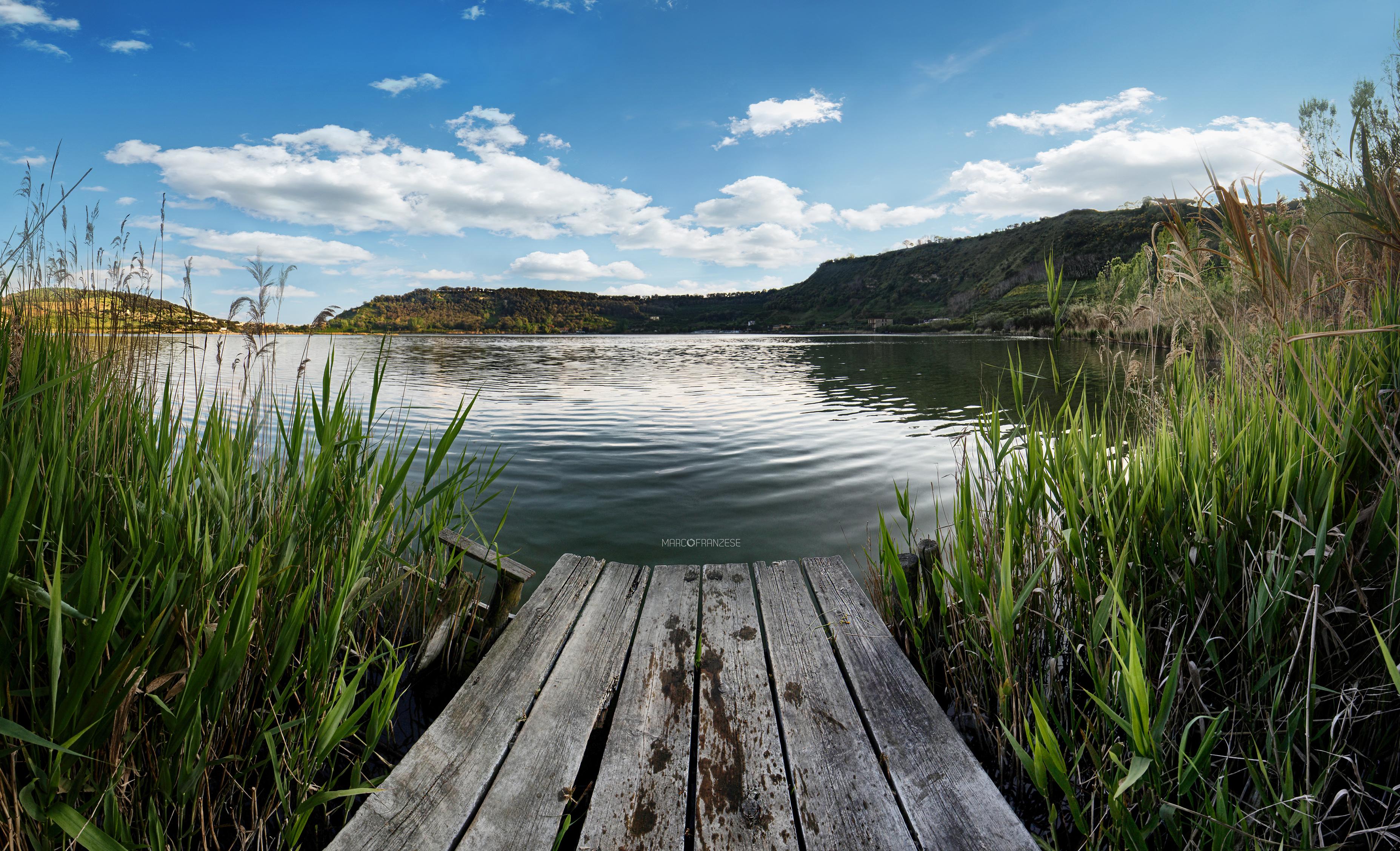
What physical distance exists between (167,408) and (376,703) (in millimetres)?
1579

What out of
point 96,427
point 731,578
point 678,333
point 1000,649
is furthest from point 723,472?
point 678,333

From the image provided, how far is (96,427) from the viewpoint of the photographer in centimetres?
221

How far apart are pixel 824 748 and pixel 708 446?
7055 millimetres

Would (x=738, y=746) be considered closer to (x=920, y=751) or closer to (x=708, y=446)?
(x=920, y=751)

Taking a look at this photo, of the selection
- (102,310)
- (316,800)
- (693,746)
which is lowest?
(693,746)

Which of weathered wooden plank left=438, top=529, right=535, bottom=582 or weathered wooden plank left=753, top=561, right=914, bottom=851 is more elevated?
weathered wooden plank left=438, top=529, right=535, bottom=582

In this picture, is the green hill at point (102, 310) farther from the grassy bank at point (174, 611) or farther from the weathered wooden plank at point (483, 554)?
the weathered wooden plank at point (483, 554)

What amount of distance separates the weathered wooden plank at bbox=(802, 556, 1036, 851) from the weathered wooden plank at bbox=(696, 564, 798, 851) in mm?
402

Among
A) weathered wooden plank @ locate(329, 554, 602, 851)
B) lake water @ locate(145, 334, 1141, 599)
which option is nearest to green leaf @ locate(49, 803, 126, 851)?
weathered wooden plank @ locate(329, 554, 602, 851)

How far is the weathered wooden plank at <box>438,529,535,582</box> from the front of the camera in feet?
10.8

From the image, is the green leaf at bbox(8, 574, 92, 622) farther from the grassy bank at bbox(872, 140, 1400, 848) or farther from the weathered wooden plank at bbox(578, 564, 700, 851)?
the grassy bank at bbox(872, 140, 1400, 848)

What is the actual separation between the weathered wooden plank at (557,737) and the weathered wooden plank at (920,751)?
Answer: 44.2 inches

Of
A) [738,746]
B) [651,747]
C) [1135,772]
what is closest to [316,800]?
[651,747]

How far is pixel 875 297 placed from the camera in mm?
120125
